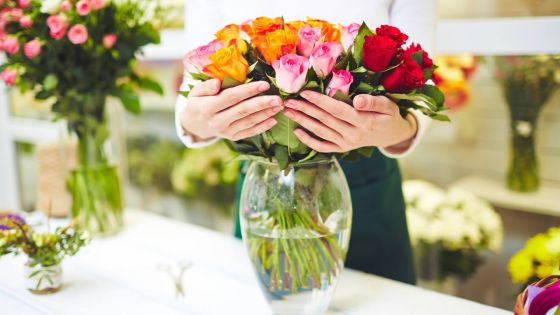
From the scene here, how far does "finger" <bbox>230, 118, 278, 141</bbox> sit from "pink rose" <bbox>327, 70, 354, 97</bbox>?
0.10 metres

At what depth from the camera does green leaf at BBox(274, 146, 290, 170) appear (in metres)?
0.76

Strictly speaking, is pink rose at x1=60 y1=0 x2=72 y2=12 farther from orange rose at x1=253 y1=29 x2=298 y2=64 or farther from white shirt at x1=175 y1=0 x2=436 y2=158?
orange rose at x1=253 y1=29 x2=298 y2=64

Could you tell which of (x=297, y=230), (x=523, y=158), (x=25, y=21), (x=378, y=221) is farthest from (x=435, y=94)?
(x=25, y=21)

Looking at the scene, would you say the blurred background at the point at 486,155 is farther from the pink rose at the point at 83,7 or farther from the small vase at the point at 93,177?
the pink rose at the point at 83,7

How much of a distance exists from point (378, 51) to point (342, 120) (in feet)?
0.39

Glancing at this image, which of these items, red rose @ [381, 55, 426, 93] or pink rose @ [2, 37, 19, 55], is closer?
red rose @ [381, 55, 426, 93]

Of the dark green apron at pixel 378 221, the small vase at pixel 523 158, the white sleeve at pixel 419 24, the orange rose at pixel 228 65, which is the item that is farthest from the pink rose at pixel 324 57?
the small vase at pixel 523 158

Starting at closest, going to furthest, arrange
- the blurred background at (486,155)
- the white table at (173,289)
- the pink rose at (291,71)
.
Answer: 1. the pink rose at (291,71)
2. the white table at (173,289)
3. the blurred background at (486,155)

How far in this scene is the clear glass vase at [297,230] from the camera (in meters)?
0.79

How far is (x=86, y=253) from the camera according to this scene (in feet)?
3.95

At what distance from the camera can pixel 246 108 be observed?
28.1 inches

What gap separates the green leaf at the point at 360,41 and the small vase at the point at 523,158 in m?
0.88

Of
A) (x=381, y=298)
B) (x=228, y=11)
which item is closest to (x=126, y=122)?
(x=228, y=11)

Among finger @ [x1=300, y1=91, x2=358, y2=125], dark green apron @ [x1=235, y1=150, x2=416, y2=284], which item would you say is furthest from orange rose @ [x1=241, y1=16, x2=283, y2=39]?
dark green apron @ [x1=235, y1=150, x2=416, y2=284]
